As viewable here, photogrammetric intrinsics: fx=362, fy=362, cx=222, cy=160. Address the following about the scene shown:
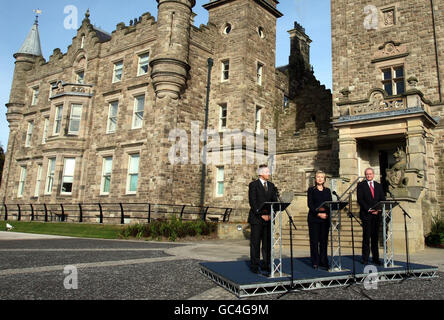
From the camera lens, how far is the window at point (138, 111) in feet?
72.2

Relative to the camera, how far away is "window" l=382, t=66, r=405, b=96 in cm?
1766

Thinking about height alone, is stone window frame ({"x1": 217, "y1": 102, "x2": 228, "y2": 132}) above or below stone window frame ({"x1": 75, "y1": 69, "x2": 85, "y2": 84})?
below

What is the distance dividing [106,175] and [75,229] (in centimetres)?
547

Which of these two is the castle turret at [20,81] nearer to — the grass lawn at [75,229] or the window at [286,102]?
the grass lawn at [75,229]

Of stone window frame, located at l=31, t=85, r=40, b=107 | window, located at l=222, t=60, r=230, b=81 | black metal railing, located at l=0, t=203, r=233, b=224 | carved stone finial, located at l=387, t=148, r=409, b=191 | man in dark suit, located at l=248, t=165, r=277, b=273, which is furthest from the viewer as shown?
stone window frame, located at l=31, t=85, r=40, b=107

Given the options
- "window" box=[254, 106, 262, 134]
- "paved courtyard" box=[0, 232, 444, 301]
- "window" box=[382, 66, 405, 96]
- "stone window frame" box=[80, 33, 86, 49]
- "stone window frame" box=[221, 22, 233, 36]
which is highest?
"stone window frame" box=[80, 33, 86, 49]

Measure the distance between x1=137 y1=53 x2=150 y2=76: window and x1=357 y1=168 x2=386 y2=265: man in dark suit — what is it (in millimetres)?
17572

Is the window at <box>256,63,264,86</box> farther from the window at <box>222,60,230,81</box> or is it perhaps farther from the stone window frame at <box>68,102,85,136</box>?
the stone window frame at <box>68,102,85,136</box>

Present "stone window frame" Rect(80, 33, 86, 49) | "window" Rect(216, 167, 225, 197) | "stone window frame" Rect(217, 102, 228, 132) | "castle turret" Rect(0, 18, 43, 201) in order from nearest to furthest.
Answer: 1. "window" Rect(216, 167, 225, 197)
2. "stone window frame" Rect(217, 102, 228, 132)
3. "stone window frame" Rect(80, 33, 86, 49)
4. "castle turret" Rect(0, 18, 43, 201)

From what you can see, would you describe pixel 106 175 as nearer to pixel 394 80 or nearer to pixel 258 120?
pixel 258 120

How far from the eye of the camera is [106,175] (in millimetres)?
22891

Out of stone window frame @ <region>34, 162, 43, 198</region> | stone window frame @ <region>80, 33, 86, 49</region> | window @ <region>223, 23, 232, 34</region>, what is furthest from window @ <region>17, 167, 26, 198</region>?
window @ <region>223, 23, 232, 34</region>
